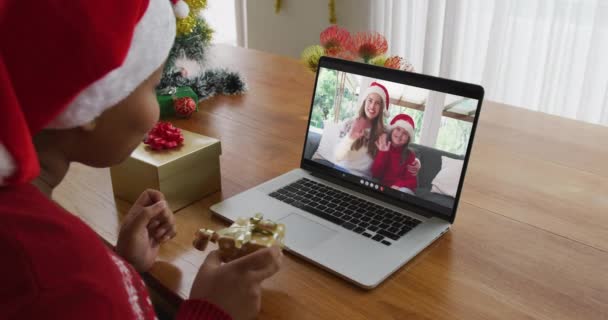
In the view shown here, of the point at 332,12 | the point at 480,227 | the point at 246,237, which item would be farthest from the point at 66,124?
the point at 332,12

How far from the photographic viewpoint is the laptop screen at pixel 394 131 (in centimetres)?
91

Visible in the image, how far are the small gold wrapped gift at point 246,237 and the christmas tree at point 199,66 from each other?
2.50ft

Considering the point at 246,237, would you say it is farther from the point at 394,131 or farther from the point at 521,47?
the point at 521,47

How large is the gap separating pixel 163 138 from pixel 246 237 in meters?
0.33

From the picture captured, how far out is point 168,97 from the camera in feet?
4.69

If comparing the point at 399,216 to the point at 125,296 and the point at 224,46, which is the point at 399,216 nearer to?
the point at 125,296

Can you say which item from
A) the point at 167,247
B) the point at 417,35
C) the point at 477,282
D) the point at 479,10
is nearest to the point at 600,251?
the point at 477,282

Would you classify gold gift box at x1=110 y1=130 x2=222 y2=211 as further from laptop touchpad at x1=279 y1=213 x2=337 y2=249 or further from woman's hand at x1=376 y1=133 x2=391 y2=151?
woman's hand at x1=376 y1=133 x2=391 y2=151

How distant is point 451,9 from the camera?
2469 millimetres

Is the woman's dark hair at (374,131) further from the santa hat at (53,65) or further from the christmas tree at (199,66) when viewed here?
the christmas tree at (199,66)

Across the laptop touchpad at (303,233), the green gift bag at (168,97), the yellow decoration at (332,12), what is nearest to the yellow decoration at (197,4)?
the green gift bag at (168,97)

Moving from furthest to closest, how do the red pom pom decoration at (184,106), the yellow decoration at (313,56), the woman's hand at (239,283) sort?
the red pom pom decoration at (184,106), the yellow decoration at (313,56), the woman's hand at (239,283)

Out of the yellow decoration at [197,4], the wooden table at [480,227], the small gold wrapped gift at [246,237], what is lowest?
the wooden table at [480,227]

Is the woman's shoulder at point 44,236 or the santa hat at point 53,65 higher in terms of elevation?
the santa hat at point 53,65
